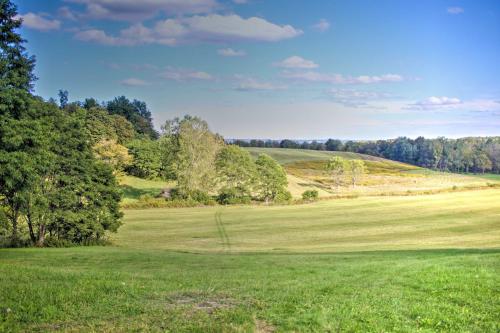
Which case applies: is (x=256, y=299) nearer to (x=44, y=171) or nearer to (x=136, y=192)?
(x=44, y=171)

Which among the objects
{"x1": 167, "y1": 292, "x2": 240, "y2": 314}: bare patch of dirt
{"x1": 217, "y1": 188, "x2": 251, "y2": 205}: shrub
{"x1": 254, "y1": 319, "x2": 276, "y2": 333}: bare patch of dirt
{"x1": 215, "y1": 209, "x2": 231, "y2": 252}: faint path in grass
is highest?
{"x1": 254, "y1": 319, "x2": 276, "y2": 333}: bare patch of dirt

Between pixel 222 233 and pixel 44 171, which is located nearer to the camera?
pixel 44 171

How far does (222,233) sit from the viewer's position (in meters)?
59.9

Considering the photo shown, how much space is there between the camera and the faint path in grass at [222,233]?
49.2 metres

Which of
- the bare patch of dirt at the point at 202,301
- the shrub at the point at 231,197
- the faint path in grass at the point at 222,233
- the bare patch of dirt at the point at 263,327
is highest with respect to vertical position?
the bare patch of dirt at the point at 263,327

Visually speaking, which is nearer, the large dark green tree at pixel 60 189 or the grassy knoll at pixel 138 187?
the large dark green tree at pixel 60 189

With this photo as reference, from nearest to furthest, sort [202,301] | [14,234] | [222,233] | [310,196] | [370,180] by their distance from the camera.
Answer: [202,301], [14,234], [222,233], [310,196], [370,180]

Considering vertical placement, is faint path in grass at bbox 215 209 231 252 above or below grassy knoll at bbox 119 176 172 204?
below

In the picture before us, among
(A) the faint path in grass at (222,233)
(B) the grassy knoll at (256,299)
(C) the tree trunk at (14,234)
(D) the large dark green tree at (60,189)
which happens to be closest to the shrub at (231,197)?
(A) the faint path in grass at (222,233)

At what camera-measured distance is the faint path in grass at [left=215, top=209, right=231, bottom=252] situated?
49.2 metres

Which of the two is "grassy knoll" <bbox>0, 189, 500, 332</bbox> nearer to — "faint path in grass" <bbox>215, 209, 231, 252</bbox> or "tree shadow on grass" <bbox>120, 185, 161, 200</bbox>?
"faint path in grass" <bbox>215, 209, 231, 252</bbox>

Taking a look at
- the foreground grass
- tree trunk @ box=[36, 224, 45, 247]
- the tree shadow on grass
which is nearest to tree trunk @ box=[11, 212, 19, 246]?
tree trunk @ box=[36, 224, 45, 247]

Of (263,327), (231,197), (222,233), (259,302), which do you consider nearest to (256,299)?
(259,302)

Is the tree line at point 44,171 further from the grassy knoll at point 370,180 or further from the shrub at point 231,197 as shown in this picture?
the grassy knoll at point 370,180
